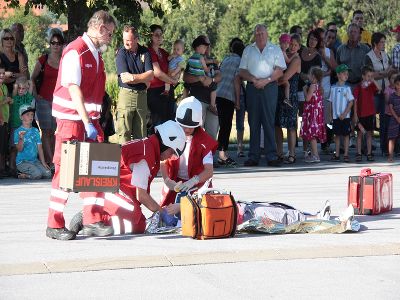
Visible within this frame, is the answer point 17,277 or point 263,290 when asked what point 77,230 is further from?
point 263,290

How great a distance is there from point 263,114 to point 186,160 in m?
7.19

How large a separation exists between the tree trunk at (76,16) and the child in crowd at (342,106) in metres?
4.28

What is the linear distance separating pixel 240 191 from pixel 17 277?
629 cm

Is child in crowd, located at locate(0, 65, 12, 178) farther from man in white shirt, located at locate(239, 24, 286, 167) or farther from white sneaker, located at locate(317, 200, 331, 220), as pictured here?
white sneaker, located at locate(317, 200, 331, 220)

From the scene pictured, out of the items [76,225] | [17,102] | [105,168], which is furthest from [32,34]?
[105,168]

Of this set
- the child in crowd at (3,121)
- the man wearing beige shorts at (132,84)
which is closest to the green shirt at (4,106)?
the child in crowd at (3,121)

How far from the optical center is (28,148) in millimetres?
16391

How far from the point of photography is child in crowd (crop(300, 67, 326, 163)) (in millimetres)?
18797

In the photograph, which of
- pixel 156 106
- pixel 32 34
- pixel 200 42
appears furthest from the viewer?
pixel 32 34

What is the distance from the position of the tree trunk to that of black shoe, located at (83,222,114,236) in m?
8.88

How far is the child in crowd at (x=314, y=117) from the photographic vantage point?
18797 millimetres

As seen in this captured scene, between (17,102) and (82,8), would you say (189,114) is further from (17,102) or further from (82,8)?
(82,8)

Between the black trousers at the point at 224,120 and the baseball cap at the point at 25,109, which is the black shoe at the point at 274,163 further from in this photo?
the baseball cap at the point at 25,109

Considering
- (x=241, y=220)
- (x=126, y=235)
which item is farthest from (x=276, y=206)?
(x=126, y=235)
